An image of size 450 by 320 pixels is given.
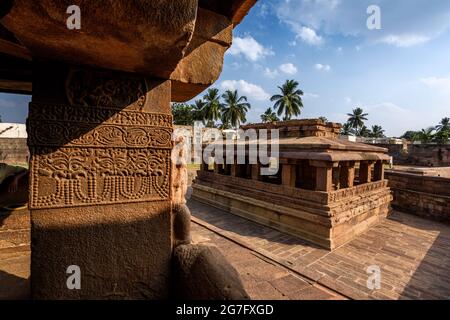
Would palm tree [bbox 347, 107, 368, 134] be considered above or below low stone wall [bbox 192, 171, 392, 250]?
above

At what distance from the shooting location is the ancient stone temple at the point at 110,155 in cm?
138

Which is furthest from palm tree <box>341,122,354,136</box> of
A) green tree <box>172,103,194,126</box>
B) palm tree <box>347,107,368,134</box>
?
green tree <box>172,103,194,126</box>

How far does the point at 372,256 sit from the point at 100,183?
20.8 feet

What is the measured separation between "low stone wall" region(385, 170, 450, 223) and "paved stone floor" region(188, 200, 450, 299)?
2.32ft

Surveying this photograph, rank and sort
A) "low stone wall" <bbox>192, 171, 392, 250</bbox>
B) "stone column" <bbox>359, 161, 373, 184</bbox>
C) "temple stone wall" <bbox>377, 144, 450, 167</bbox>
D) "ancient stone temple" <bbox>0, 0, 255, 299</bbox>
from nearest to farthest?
"ancient stone temple" <bbox>0, 0, 255, 299</bbox>, "low stone wall" <bbox>192, 171, 392, 250</bbox>, "stone column" <bbox>359, 161, 373, 184</bbox>, "temple stone wall" <bbox>377, 144, 450, 167</bbox>

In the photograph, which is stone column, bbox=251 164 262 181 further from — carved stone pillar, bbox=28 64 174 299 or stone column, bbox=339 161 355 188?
carved stone pillar, bbox=28 64 174 299

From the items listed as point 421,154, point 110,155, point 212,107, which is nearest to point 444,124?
point 421,154

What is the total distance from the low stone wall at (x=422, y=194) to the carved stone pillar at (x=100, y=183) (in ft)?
35.9

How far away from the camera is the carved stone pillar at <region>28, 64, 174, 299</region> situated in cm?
141

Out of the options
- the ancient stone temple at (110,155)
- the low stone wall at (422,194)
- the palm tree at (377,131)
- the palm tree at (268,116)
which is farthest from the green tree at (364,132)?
the ancient stone temple at (110,155)

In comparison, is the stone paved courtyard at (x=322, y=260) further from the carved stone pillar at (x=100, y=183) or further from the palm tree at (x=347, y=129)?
the palm tree at (x=347, y=129)

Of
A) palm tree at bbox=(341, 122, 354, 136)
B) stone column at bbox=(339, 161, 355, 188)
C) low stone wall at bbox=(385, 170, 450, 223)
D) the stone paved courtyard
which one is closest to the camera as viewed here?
the stone paved courtyard
